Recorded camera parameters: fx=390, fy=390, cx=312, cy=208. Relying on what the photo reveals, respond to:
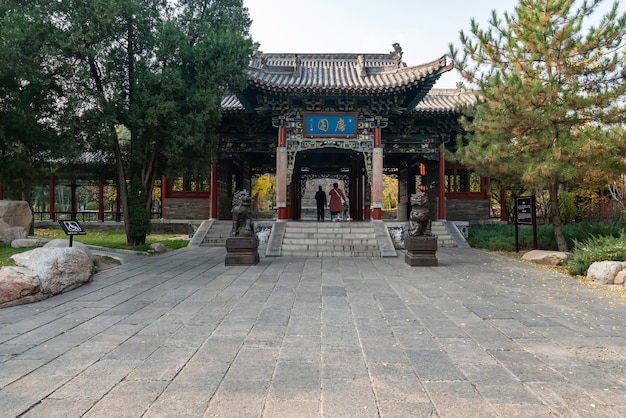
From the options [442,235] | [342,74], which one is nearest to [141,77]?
[342,74]

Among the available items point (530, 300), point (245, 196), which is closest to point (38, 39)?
point (245, 196)

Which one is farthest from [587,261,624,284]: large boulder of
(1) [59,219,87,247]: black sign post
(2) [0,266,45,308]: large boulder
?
(1) [59,219,87,247]: black sign post

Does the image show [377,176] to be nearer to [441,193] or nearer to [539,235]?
[441,193]

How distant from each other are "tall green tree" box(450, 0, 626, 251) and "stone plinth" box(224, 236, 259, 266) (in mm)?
6081

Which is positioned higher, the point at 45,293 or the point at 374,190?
the point at 374,190

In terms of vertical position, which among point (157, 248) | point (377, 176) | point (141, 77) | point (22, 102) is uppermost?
point (141, 77)

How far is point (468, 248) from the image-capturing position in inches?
485

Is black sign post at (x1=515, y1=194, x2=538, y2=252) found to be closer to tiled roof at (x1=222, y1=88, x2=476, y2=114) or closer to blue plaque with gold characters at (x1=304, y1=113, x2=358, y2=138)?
tiled roof at (x1=222, y1=88, x2=476, y2=114)

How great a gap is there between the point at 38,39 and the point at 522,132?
10.9 metres

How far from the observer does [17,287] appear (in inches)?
193

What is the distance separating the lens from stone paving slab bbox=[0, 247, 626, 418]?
2348 millimetres

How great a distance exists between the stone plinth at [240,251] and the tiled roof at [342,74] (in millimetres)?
5463

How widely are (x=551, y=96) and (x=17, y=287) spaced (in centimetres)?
1027

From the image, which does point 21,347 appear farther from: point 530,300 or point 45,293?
point 530,300
